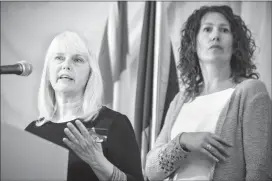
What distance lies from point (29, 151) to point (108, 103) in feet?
2.12

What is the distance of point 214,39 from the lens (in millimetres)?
2148

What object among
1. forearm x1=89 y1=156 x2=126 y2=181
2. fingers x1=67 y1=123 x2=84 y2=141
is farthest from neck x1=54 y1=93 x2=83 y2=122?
→ forearm x1=89 y1=156 x2=126 y2=181

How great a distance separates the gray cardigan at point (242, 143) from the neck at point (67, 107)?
0.44 metres

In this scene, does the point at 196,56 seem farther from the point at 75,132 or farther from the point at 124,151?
the point at 75,132

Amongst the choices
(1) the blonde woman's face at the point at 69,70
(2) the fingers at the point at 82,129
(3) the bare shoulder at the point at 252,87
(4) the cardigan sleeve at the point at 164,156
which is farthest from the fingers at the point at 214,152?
(1) the blonde woman's face at the point at 69,70

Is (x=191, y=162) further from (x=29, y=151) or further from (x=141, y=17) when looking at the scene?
(x=141, y=17)

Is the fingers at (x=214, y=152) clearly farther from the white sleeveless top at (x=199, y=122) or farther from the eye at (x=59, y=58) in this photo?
the eye at (x=59, y=58)

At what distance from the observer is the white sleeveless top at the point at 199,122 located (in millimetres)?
1919

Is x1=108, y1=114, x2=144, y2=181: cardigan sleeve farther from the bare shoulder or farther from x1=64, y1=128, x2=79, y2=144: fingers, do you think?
the bare shoulder

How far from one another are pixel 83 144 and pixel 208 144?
0.57 meters

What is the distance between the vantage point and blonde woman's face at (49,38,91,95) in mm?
2076

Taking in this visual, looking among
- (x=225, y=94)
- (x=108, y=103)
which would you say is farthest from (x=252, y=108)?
(x=108, y=103)

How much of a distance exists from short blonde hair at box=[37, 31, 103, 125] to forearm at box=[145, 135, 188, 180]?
1.21 ft

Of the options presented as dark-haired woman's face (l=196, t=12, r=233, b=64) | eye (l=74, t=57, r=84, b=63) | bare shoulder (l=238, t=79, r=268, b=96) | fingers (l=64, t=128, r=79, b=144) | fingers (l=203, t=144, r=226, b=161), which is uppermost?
dark-haired woman's face (l=196, t=12, r=233, b=64)
